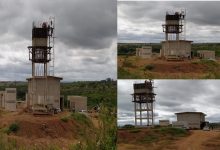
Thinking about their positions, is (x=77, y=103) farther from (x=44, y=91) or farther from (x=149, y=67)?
(x=149, y=67)

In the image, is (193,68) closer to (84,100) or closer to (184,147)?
(184,147)

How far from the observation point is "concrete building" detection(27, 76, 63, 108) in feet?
87.6

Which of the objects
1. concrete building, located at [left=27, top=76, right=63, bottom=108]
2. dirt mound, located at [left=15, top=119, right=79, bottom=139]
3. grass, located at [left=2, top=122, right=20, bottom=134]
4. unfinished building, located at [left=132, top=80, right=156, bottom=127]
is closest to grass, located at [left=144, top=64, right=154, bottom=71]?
unfinished building, located at [left=132, top=80, right=156, bottom=127]

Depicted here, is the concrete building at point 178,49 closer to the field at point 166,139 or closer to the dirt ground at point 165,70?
the dirt ground at point 165,70

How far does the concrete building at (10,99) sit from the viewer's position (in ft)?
91.4

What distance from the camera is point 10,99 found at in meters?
28.1

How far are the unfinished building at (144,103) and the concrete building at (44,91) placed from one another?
55.1 ft

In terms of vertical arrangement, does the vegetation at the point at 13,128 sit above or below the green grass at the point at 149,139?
below

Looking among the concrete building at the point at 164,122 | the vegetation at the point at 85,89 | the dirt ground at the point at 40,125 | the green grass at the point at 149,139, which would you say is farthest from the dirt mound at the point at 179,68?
the vegetation at the point at 85,89

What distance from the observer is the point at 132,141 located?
386 inches

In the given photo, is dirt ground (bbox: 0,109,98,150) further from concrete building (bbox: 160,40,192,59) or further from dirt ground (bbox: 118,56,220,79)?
dirt ground (bbox: 118,56,220,79)

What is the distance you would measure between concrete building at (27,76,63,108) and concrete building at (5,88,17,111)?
1.20m

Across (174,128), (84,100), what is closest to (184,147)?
(174,128)

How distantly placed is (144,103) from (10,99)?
1944cm
